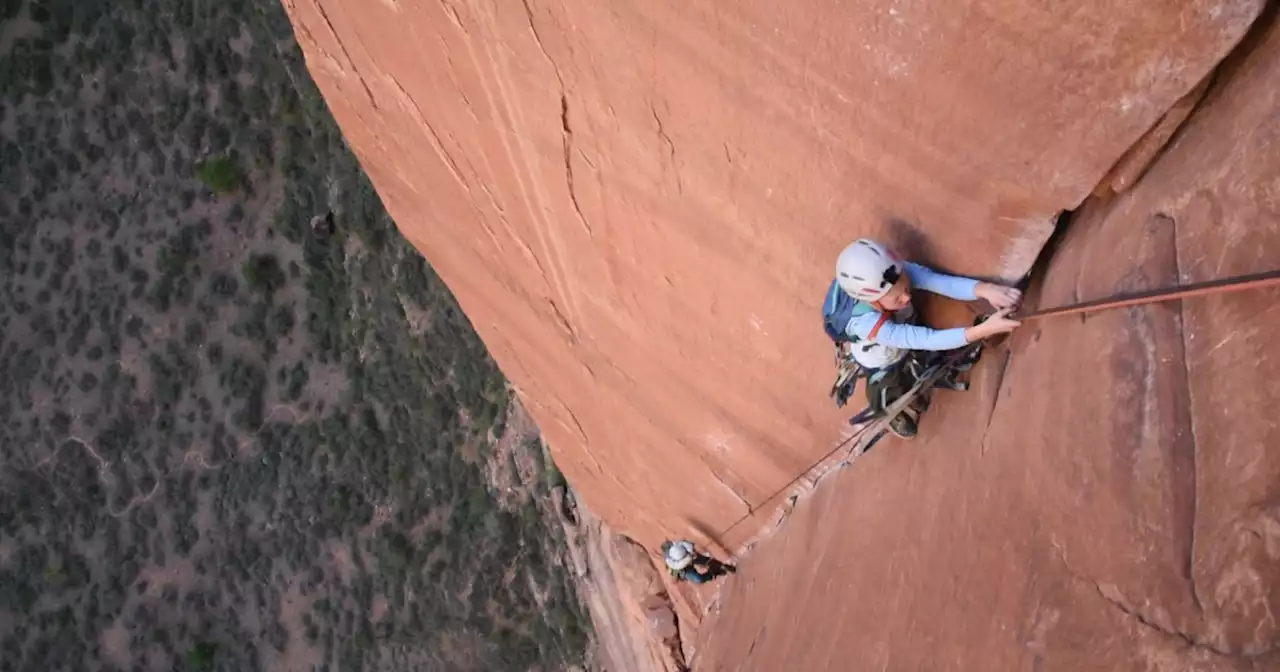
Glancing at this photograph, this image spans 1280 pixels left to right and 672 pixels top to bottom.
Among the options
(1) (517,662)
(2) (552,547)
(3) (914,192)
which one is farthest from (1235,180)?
(1) (517,662)

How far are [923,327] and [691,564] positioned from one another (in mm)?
2409

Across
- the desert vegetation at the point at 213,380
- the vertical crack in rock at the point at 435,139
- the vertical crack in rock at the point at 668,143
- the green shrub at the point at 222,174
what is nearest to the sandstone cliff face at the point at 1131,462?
the vertical crack in rock at the point at 668,143

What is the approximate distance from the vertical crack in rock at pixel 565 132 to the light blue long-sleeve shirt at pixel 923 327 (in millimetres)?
1530

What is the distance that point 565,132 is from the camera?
3756 millimetres

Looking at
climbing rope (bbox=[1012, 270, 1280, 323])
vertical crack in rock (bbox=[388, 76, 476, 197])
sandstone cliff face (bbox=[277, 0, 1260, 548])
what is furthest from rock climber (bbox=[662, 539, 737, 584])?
climbing rope (bbox=[1012, 270, 1280, 323])

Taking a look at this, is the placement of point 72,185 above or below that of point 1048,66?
below

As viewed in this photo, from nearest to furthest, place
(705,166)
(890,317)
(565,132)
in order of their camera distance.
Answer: (890,317) < (705,166) < (565,132)

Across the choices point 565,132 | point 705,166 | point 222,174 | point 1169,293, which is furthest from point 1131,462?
point 222,174

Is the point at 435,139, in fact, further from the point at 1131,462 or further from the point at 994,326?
the point at 1131,462

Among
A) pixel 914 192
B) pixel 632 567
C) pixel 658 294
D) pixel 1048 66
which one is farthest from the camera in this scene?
pixel 632 567

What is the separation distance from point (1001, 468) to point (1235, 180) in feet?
3.27

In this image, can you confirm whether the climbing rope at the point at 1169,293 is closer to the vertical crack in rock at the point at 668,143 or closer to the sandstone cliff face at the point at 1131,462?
the sandstone cliff face at the point at 1131,462

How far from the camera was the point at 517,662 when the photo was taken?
796cm

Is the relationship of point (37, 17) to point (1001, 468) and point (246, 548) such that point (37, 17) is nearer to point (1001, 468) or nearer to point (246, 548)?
point (246, 548)
